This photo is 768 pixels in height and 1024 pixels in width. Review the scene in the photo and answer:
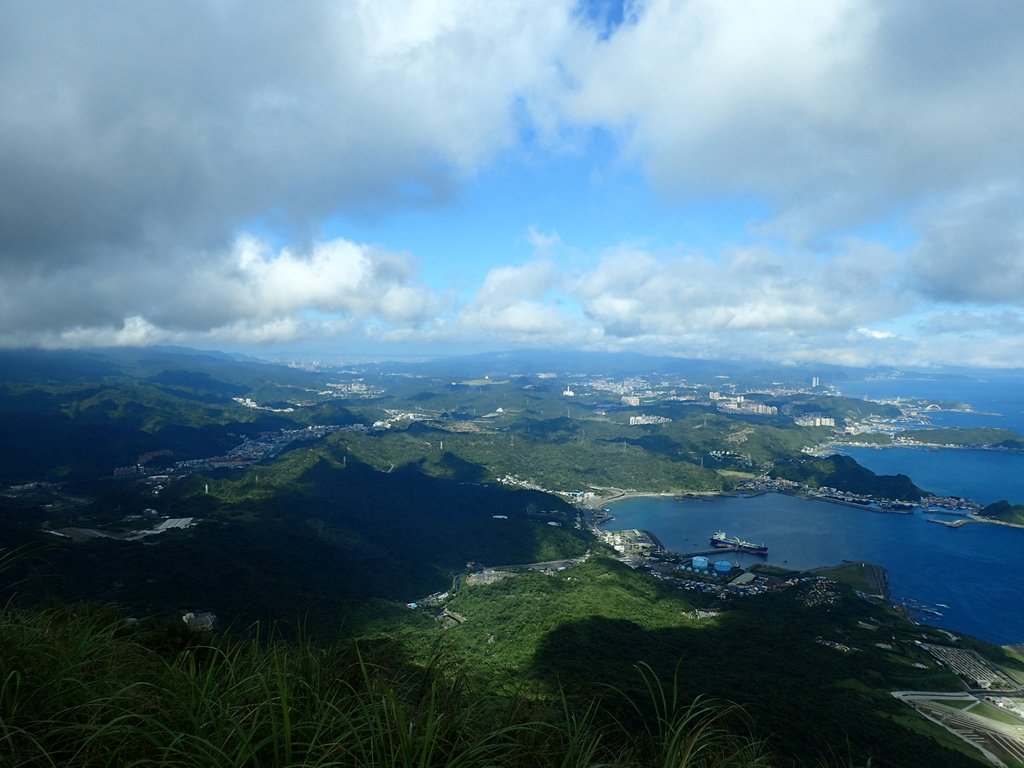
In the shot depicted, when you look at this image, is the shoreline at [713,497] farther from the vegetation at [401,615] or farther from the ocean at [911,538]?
the vegetation at [401,615]

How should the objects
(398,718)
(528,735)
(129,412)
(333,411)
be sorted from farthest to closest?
1. (333,411)
2. (129,412)
3. (528,735)
4. (398,718)

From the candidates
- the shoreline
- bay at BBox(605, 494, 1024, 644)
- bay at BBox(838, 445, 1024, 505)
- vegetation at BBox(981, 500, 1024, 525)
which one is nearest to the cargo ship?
bay at BBox(605, 494, 1024, 644)

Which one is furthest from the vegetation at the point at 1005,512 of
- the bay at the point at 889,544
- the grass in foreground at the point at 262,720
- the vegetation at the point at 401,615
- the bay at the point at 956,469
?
the grass in foreground at the point at 262,720

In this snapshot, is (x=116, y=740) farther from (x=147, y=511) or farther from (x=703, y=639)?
(x=147, y=511)

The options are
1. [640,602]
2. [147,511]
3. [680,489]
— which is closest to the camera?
[640,602]

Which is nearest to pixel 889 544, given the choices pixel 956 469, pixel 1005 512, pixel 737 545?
pixel 737 545

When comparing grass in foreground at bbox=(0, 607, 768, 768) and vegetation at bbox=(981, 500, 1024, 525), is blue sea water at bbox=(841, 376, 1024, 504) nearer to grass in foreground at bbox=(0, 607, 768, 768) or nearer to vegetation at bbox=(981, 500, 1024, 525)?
vegetation at bbox=(981, 500, 1024, 525)

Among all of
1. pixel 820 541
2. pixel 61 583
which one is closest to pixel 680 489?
pixel 820 541
